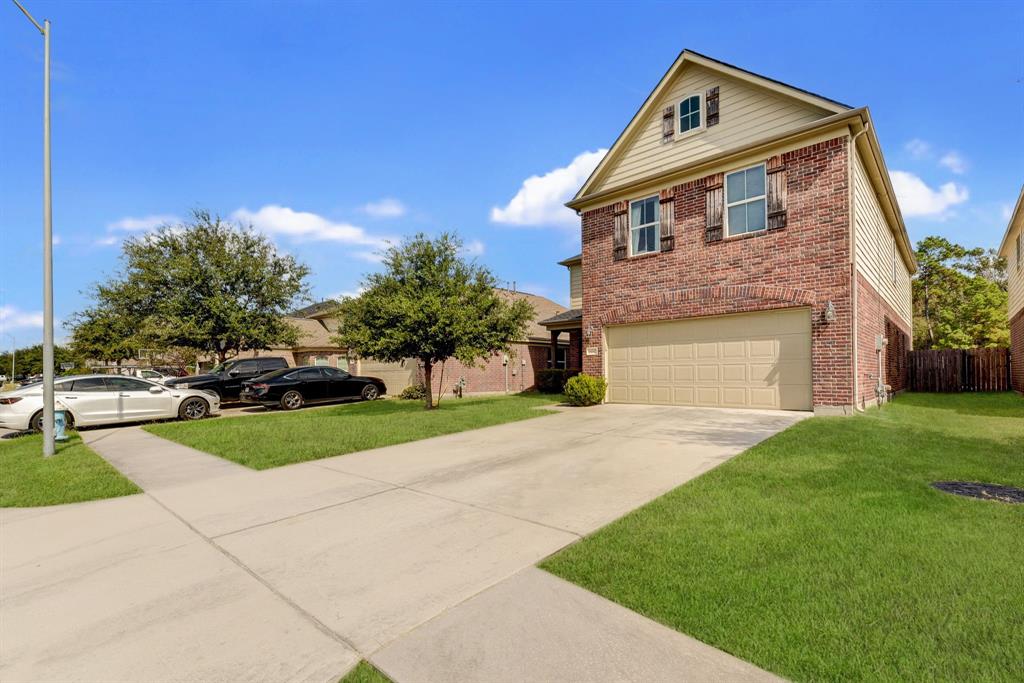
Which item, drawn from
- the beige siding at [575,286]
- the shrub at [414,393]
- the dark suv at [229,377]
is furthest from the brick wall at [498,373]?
the dark suv at [229,377]

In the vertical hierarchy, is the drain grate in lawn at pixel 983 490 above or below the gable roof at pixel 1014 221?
below

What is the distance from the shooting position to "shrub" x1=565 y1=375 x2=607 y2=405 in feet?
46.2

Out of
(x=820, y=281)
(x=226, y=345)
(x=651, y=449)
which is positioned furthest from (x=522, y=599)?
(x=226, y=345)

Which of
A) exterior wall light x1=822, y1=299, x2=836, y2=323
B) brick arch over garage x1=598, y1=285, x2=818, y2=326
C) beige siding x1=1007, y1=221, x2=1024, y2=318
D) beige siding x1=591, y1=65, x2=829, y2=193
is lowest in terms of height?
exterior wall light x1=822, y1=299, x2=836, y2=323

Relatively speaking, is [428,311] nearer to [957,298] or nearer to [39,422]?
[39,422]

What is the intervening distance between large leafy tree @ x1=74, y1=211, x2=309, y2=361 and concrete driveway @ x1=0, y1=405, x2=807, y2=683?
1776cm

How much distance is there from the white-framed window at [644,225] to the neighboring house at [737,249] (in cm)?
6

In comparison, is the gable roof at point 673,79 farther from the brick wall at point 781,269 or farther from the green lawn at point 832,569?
the green lawn at point 832,569

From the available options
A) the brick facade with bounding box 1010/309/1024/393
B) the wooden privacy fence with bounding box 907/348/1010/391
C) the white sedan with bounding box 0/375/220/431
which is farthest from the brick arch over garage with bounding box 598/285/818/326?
the wooden privacy fence with bounding box 907/348/1010/391

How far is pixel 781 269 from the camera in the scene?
456 inches

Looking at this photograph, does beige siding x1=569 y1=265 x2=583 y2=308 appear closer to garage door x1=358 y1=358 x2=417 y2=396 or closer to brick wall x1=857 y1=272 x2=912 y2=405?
garage door x1=358 y1=358 x2=417 y2=396

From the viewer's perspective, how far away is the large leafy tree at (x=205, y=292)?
22047 millimetres

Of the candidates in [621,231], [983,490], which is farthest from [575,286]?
[983,490]

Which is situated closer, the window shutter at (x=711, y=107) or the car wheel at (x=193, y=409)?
the window shutter at (x=711, y=107)
